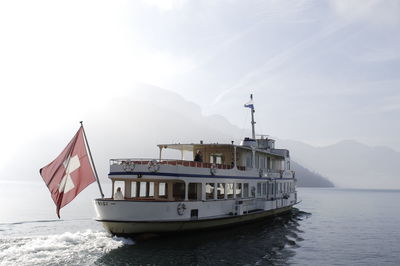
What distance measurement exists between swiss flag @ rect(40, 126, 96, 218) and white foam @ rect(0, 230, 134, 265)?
2514 millimetres

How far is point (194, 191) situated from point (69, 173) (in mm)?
8460

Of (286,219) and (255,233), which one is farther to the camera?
(286,219)

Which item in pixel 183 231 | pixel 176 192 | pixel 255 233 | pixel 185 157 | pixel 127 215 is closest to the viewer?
pixel 127 215

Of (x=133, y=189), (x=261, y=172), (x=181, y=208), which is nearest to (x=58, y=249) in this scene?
(x=133, y=189)

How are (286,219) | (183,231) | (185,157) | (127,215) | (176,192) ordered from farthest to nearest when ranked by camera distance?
(286,219) → (185,157) → (176,192) → (183,231) → (127,215)

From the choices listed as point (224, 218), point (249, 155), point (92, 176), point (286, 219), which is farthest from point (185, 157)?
point (286, 219)

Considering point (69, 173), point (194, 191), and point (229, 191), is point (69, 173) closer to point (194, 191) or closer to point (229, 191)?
point (194, 191)

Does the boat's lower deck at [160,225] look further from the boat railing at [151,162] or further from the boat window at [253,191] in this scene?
the boat window at [253,191]

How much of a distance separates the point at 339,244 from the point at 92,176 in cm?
1844

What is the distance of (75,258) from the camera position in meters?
18.6

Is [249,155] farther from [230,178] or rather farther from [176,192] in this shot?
[176,192]

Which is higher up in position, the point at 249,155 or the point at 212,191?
the point at 249,155

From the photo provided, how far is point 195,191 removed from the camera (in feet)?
84.4

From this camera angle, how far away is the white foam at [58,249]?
18203 millimetres
